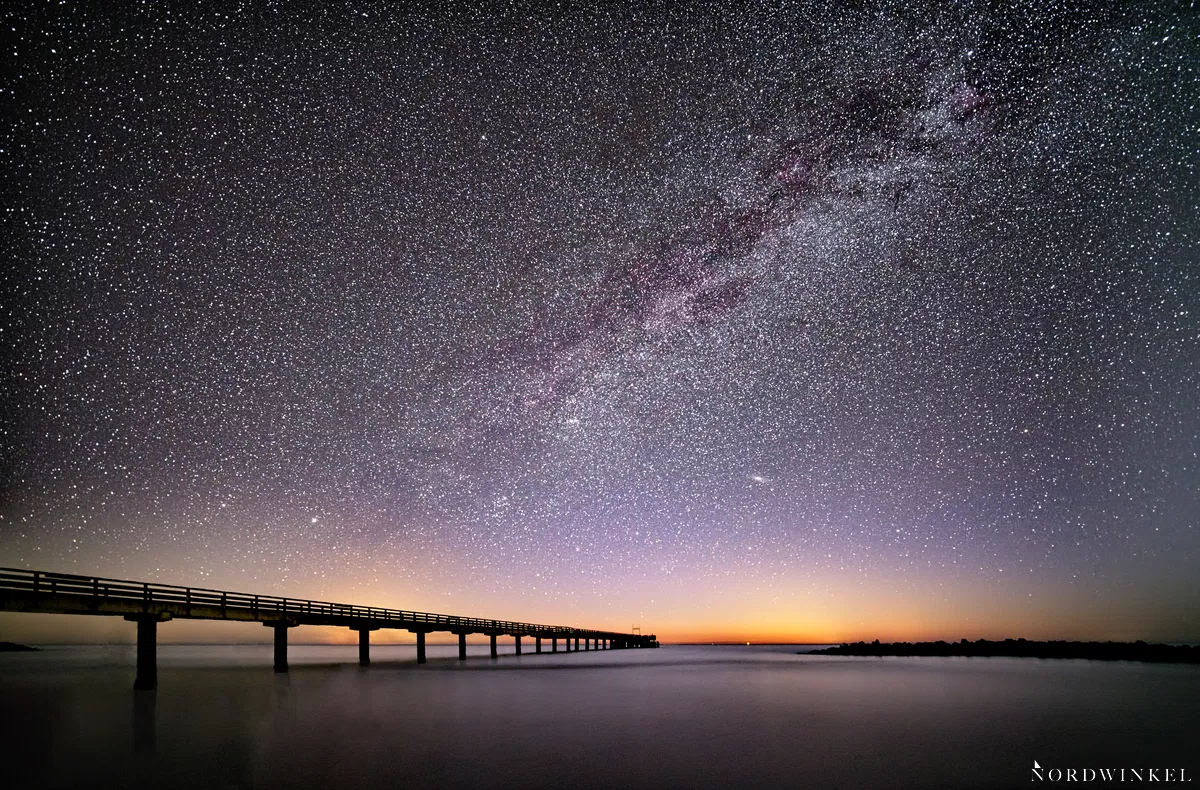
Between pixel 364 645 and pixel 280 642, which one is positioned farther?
pixel 364 645

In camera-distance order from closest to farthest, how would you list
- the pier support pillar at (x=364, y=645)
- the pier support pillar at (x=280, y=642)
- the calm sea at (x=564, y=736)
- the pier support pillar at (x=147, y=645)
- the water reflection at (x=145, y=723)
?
the calm sea at (x=564, y=736) → the water reflection at (x=145, y=723) → the pier support pillar at (x=147, y=645) → the pier support pillar at (x=280, y=642) → the pier support pillar at (x=364, y=645)

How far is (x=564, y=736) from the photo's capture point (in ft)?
64.0

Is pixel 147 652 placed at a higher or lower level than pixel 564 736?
higher

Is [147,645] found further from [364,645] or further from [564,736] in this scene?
[364,645]

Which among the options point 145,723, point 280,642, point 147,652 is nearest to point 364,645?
point 280,642

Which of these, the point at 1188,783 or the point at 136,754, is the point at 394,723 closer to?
the point at 136,754

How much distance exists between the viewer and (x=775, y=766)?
51.4 feet

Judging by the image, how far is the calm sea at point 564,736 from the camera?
1409 cm

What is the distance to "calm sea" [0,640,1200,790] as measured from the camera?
555 inches

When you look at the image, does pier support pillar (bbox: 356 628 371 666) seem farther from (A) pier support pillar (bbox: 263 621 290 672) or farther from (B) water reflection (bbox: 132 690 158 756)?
(B) water reflection (bbox: 132 690 158 756)

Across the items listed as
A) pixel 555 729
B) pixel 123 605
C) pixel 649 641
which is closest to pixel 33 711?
pixel 123 605

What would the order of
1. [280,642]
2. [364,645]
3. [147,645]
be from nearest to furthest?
1. [147,645]
2. [280,642]
3. [364,645]

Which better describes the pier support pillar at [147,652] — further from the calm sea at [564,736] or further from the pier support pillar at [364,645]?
the pier support pillar at [364,645]

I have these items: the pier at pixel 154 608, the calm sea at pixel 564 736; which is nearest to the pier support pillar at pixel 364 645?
the pier at pixel 154 608
